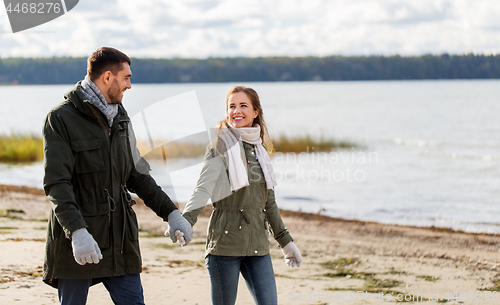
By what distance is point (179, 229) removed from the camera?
3.05 meters

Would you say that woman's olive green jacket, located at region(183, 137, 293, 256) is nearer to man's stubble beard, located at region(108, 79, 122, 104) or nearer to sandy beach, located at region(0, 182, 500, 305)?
man's stubble beard, located at region(108, 79, 122, 104)

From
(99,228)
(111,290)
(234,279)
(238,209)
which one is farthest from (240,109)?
(111,290)

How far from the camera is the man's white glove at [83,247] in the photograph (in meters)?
2.59

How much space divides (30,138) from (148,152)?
17.2 ft

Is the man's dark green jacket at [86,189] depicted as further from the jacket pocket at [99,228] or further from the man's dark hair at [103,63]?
the man's dark hair at [103,63]

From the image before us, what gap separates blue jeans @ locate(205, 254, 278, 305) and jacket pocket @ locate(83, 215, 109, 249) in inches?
27.8

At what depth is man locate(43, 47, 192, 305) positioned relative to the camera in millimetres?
2676

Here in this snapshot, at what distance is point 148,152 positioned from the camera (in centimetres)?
2134

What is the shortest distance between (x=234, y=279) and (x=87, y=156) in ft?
3.79

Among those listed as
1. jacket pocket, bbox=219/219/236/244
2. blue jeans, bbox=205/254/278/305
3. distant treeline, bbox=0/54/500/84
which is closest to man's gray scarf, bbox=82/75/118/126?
jacket pocket, bbox=219/219/236/244

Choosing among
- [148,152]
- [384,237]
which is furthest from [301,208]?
[148,152]

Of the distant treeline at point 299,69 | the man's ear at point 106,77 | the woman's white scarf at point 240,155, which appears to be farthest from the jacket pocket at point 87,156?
the distant treeline at point 299,69

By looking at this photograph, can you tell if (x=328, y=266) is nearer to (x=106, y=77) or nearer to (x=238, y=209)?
(x=238, y=209)

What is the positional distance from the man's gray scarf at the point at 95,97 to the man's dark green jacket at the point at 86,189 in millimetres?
27
